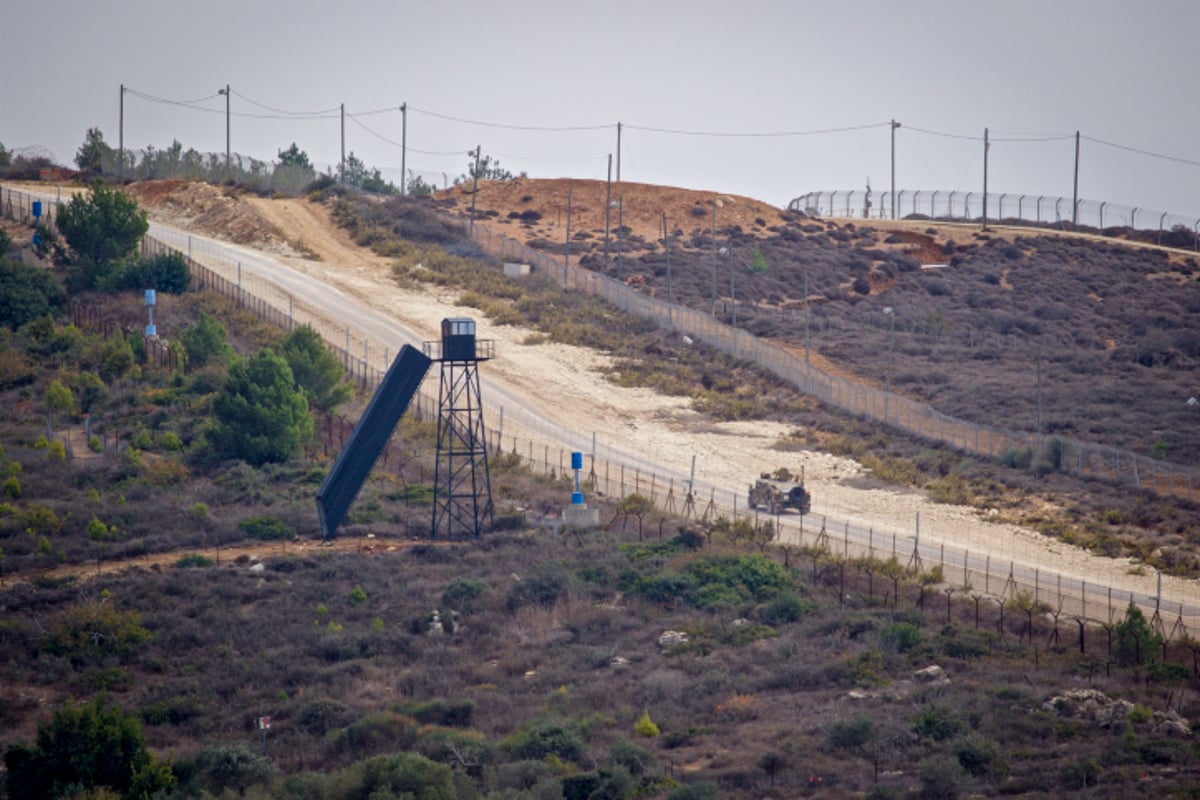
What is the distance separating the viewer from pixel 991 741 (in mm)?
28469

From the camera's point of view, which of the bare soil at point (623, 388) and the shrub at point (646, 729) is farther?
the bare soil at point (623, 388)

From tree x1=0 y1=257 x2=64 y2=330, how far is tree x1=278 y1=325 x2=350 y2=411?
69.2 feet

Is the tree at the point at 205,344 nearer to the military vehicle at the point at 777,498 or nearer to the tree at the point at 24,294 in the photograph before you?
the tree at the point at 24,294

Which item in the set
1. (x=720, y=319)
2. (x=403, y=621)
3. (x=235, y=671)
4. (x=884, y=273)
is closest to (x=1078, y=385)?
(x=720, y=319)

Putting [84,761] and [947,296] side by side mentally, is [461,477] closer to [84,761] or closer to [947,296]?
[84,761]

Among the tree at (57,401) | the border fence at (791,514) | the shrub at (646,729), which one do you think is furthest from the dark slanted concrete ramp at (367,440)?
the shrub at (646,729)

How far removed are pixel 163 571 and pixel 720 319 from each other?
54.2m

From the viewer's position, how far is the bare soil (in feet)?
174

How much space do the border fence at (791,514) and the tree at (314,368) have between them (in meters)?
1.46

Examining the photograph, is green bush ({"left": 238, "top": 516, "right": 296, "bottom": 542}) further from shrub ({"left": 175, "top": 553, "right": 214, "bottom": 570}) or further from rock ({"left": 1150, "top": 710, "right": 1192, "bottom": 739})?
rock ({"left": 1150, "top": 710, "right": 1192, "bottom": 739})

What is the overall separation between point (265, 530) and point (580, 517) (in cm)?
1153

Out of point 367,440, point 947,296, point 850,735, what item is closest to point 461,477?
point 367,440

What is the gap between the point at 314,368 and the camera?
6178cm

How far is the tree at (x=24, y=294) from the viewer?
74.6 m
